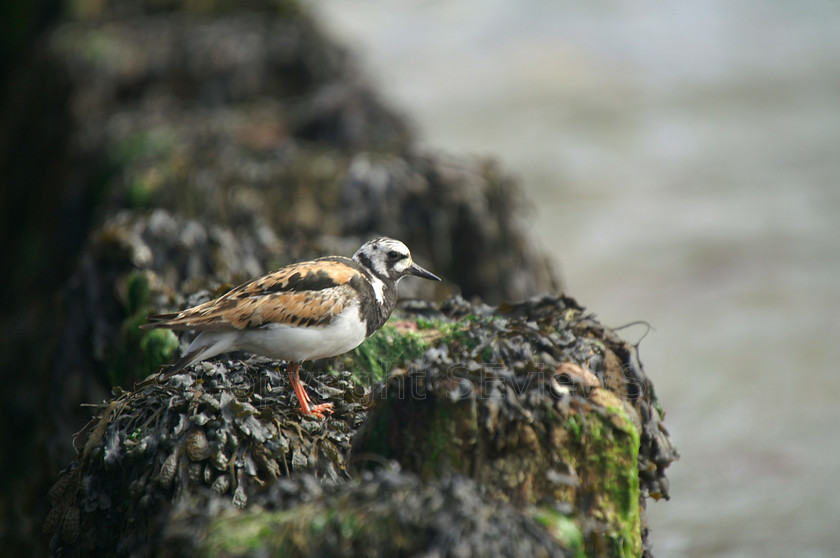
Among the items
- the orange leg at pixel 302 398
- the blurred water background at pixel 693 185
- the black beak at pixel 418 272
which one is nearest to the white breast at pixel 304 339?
the orange leg at pixel 302 398

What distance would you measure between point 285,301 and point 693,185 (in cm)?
1899

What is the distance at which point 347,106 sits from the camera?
883 cm

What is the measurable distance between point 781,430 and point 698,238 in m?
7.89

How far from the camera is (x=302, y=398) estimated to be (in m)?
3.46

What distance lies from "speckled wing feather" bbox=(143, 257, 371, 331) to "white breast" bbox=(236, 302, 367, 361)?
0.03 meters

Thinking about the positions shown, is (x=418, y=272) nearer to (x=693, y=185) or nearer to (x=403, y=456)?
(x=403, y=456)

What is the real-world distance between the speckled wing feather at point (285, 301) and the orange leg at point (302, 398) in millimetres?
239

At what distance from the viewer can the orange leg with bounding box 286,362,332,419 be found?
11.3ft

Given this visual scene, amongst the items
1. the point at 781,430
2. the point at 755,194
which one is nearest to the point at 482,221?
the point at 781,430

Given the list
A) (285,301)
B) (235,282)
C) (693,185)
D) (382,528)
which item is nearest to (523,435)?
(382,528)

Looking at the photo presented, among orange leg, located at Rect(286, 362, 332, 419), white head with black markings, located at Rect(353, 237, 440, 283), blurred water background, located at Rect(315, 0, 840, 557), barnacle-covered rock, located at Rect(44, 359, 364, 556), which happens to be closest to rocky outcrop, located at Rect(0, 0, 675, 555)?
barnacle-covered rock, located at Rect(44, 359, 364, 556)

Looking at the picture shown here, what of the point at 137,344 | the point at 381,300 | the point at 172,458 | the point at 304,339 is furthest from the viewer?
the point at 137,344

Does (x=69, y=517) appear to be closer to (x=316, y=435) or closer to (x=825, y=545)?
(x=316, y=435)

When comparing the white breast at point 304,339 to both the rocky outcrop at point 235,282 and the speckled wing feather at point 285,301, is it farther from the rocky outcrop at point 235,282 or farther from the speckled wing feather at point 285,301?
the rocky outcrop at point 235,282
